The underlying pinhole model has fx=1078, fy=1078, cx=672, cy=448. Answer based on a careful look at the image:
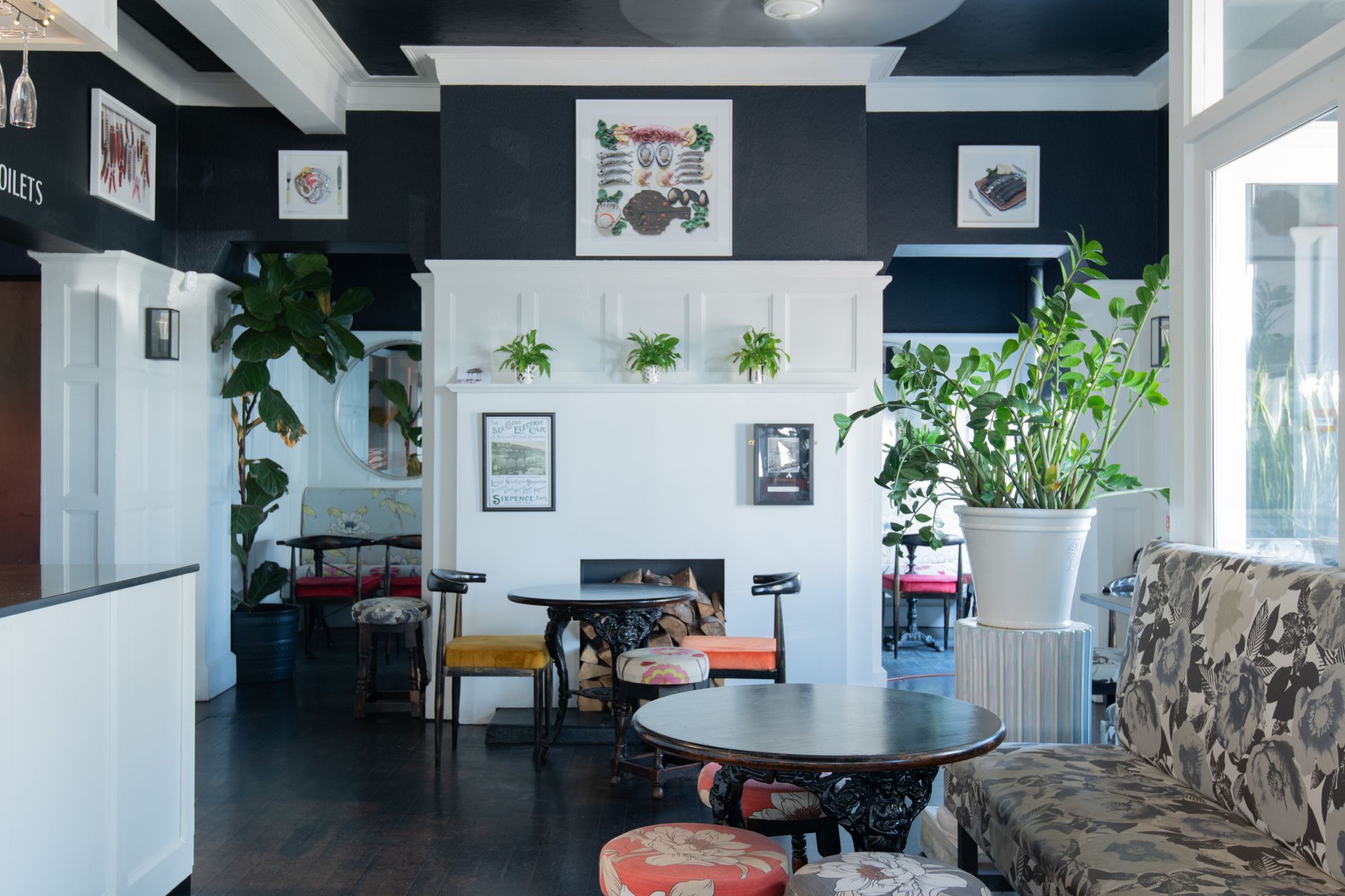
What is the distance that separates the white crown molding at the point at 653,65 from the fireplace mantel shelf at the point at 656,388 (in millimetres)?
1645

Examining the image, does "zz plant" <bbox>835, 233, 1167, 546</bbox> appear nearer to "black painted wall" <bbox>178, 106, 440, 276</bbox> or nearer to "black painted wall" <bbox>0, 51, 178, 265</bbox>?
"black painted wall" <bbox>178, 106, 440, 276</bbox>

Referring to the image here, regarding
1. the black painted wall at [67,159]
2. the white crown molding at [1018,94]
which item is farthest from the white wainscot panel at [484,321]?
the white crown molding at [1018,94]

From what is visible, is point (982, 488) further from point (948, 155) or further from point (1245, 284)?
point (948, 155)

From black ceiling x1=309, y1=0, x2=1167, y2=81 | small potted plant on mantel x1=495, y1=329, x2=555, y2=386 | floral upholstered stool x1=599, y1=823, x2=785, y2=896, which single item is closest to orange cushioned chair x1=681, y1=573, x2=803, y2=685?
small potted plant on mantel x1=495, y1=329, x2=555, y2=386

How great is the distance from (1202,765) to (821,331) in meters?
3.68

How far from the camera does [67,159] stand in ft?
16.5

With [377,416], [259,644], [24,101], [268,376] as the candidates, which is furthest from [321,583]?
[24,101]

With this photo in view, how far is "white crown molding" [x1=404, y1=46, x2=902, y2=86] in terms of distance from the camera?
18.8ft

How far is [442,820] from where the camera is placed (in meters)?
4.11

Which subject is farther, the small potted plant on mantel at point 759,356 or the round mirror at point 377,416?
the round mirror at point 377,416

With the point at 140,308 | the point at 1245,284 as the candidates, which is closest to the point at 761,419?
the point at 1245,284

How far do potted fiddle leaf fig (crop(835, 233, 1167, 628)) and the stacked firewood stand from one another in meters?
2.16

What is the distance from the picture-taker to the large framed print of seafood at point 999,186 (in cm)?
615

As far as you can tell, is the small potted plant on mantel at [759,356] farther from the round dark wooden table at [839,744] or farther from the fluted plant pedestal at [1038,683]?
the round dark wooden table at [839,744]
